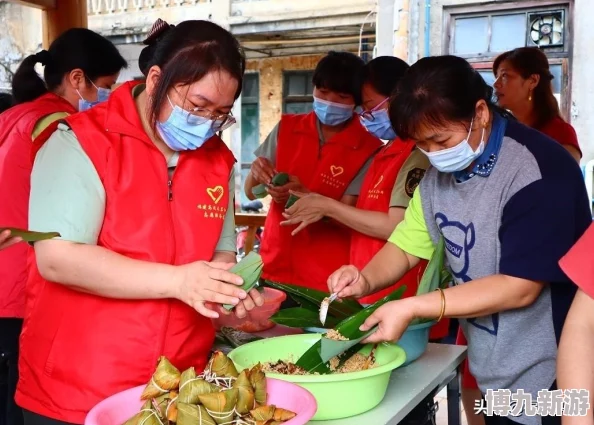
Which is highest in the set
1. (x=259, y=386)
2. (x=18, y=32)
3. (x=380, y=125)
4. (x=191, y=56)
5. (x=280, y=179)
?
(x=18, y=32)

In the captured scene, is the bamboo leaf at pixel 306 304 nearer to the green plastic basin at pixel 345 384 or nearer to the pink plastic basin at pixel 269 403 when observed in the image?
the green plastic basin at pixel 345 384

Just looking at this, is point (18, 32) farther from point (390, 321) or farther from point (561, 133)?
point (390, 321)

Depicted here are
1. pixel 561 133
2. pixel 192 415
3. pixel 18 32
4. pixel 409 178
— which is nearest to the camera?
pixel 192 415

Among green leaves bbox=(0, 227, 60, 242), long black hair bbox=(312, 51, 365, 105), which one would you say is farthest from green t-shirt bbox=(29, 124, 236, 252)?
long black hair bbox=(312, 51, 365, 105)

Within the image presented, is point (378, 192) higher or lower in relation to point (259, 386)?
higher

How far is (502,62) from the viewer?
3504 millimetres

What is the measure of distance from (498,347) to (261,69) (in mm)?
8531

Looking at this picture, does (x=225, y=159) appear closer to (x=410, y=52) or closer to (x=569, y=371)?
(x=569, y=371)

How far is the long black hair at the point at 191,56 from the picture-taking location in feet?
4.84

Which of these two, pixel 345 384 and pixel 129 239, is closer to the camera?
pixel 345 384

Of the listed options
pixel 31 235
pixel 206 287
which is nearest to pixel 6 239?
pixel 31 235

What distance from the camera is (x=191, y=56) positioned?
1473mm

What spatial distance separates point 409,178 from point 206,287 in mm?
1214

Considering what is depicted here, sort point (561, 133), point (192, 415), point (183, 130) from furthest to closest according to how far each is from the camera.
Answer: point (561, 133) < point (183, 130) < point (192, 415)
